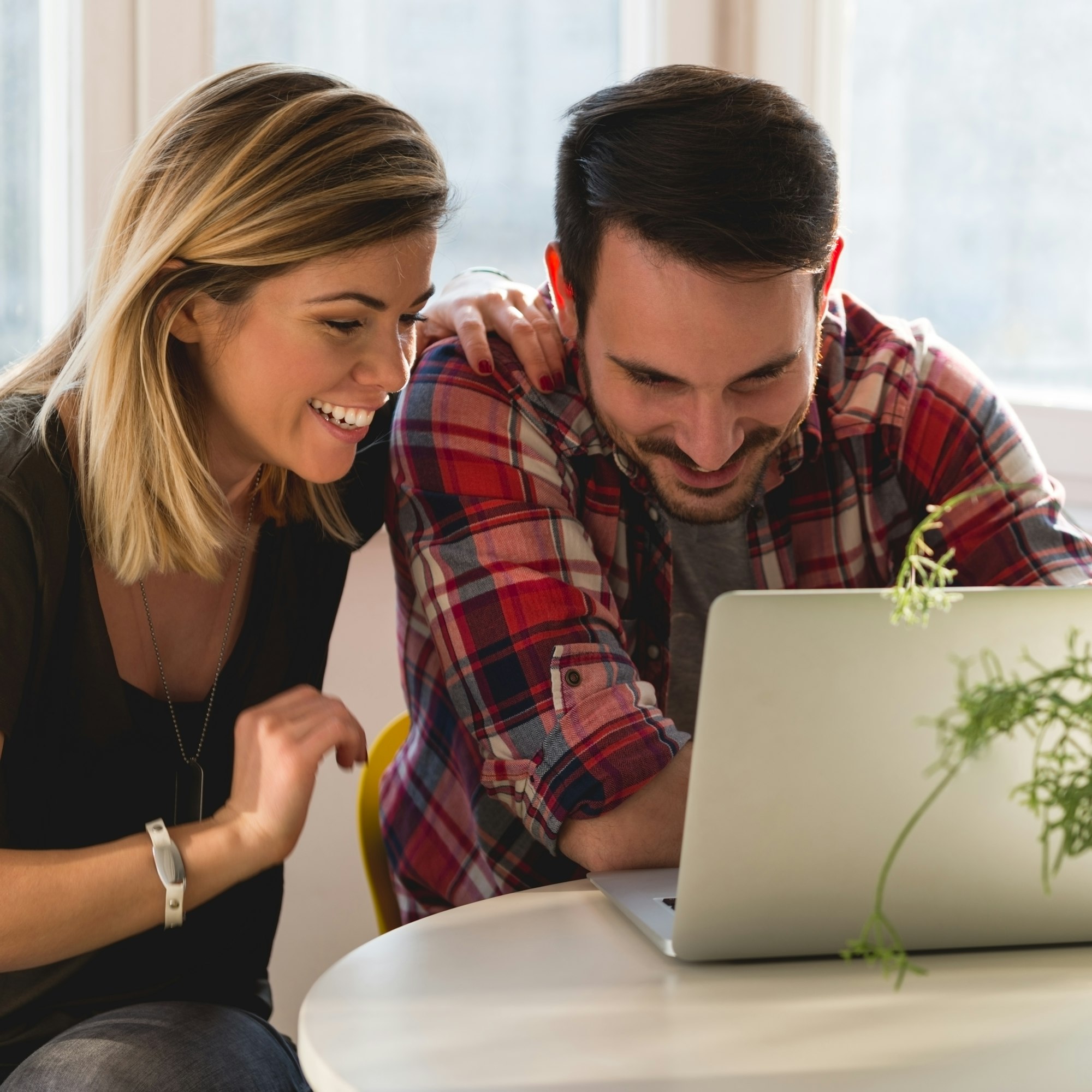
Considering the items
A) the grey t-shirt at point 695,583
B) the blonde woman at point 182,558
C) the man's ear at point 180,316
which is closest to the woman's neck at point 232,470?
the blonde woman at point 182,558

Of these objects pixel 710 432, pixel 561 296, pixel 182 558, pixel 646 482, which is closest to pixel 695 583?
pixel 646 482

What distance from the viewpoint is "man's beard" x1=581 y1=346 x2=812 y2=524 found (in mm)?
1370

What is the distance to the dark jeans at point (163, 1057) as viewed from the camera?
40.3 inches

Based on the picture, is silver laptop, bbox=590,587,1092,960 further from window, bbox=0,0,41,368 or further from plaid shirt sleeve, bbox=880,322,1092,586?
window, bbox=0,0,41,368

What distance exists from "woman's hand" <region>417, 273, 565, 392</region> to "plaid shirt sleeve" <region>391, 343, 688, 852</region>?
0.02 m

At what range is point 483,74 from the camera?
2.32 m

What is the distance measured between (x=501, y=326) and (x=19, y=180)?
102 centimetres

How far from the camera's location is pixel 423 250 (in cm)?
128

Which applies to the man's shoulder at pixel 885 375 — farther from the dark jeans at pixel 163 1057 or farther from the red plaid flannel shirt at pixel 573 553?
the dark jeans at pixel 163 1057

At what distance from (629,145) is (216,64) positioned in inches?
40.8

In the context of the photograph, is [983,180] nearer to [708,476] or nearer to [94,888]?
[708,476]

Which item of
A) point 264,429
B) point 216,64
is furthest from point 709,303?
point 216,64

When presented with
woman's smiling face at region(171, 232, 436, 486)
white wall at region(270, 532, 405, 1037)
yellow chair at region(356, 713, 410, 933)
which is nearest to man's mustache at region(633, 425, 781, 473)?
woman's smiling face at region(171, 232, 436, 486)

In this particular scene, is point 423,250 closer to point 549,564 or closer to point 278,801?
point 549,564
